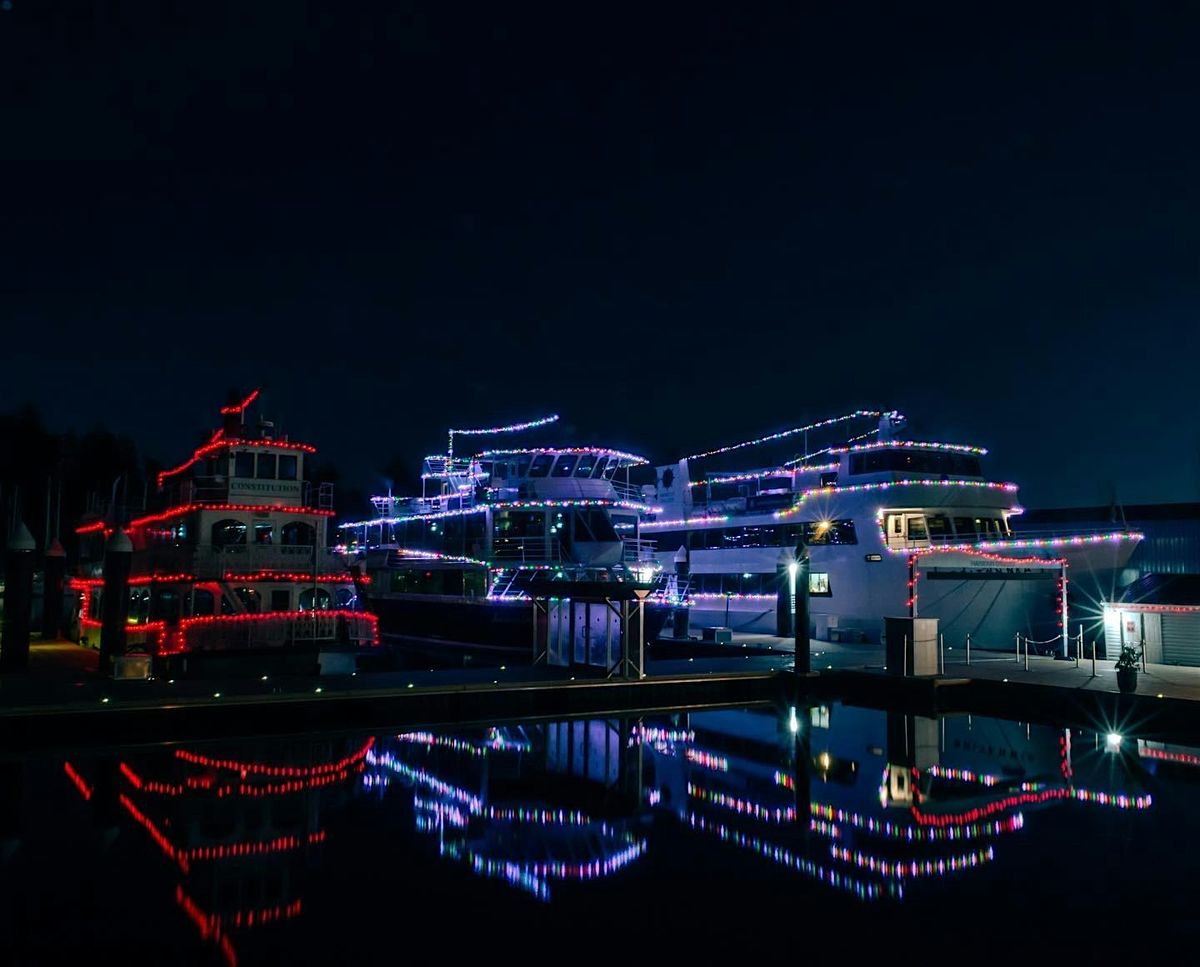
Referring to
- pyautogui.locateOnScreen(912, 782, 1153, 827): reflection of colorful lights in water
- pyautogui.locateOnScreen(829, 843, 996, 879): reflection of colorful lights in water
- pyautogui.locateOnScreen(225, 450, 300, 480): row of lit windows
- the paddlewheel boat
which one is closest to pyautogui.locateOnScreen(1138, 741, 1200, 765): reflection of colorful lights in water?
pyautogui.locateOnScreen(912, 782, 1153, 827): reflection of colorful lights in water

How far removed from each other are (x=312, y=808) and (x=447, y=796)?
6.99ft

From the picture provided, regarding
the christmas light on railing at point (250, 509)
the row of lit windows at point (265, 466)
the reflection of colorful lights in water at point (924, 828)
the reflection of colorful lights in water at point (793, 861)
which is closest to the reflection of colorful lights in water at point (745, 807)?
the reflection of colorful lights in water at point (924, 828)

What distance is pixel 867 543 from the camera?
114ft

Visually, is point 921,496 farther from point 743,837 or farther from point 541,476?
point 743,837

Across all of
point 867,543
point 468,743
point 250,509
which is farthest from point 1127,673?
point 250,509

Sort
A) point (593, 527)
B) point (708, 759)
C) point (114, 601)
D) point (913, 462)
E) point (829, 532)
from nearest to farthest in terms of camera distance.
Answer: point (708, 759)
point (114, 601)
point (593, 527)
point (913, 462)
point (829, 532)

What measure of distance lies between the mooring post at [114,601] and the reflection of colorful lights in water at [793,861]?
1353cm

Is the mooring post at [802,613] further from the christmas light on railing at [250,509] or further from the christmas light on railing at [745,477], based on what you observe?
the christmas light on railing at [745,477]

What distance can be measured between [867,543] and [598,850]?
76.4 feet

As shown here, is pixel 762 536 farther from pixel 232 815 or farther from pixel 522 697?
pixel 232 815

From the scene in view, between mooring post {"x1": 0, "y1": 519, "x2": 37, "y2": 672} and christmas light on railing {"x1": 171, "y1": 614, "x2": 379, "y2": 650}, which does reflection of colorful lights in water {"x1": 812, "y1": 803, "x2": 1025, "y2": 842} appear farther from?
mooring post {"x1": 0, "y1": 519, "x2": 37, "y2": 672}

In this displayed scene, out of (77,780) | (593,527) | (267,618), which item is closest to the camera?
(77,780)

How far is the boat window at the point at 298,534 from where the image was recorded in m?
29.0

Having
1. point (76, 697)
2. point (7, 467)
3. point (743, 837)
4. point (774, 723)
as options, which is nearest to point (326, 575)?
point (76, 697)
